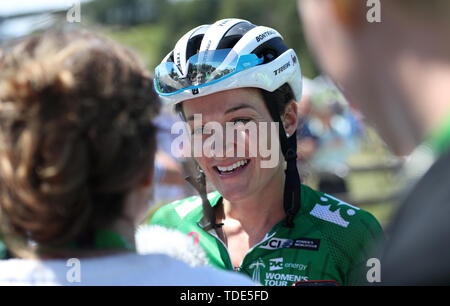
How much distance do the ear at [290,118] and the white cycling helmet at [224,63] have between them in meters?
0.17

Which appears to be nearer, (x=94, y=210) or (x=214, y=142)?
(x=94, y=210)

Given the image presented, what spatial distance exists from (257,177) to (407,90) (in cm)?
169

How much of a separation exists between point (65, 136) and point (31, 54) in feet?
1.01

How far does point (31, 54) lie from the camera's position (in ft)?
5.05

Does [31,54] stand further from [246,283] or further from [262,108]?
[262,108]

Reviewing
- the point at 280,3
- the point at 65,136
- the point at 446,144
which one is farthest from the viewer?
the point at 280,3

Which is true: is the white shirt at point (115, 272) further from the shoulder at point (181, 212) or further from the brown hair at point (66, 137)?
the shoulder at point (181, 212)

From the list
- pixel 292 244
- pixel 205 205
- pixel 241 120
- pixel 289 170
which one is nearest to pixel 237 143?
pixel 241 120

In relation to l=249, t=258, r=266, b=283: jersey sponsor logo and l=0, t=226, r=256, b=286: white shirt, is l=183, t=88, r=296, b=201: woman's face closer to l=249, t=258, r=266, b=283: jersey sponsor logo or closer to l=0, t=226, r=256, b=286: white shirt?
l=249, t=258, r=266, b=283: jersey sponsor logo

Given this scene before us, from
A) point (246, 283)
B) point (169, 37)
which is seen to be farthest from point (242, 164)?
point (169, 37)

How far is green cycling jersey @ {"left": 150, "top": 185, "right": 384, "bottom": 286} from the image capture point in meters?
2.45

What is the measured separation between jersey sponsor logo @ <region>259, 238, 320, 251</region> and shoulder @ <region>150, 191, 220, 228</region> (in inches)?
20.2

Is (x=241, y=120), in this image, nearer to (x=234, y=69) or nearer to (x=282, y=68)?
(x=234, y=69)

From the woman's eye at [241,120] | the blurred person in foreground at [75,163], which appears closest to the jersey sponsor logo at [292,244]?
the woman's eye at [241,120]
